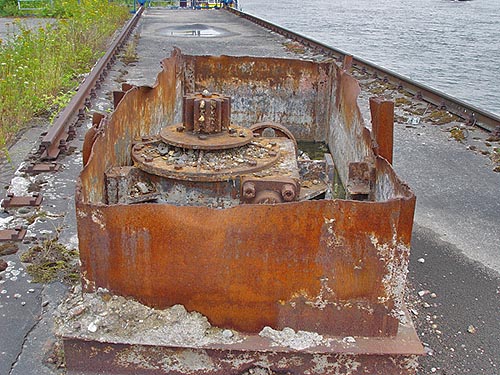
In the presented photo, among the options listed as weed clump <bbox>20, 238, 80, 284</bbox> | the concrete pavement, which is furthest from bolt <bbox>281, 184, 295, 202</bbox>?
weed clump <bbox>20, 238, 80, 284</bbox>

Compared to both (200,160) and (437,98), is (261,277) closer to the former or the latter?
(200,160)

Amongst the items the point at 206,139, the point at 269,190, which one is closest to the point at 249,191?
the point at 269,190

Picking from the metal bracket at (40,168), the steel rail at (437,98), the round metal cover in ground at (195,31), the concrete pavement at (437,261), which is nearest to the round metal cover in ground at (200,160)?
the concrete pavement at (437,261)

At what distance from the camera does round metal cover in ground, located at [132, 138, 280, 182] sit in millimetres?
3223

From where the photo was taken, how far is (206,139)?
11.6 feet

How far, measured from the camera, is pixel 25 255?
3.70m

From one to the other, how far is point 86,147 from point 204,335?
113 centimetres

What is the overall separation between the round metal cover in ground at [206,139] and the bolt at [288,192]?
2.02 feet

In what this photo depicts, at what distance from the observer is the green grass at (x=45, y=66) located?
6856 mm

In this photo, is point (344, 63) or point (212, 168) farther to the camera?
point (344, 63)

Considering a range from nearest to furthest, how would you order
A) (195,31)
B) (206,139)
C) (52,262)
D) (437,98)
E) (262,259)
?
(262,259) → (206,139) → (52,262) → (437,98) → (195,31)

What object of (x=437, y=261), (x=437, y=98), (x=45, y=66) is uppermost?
(x=45, y=66)

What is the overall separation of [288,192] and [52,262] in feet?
5.38

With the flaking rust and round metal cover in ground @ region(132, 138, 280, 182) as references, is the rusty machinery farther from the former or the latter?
the flaking rust
